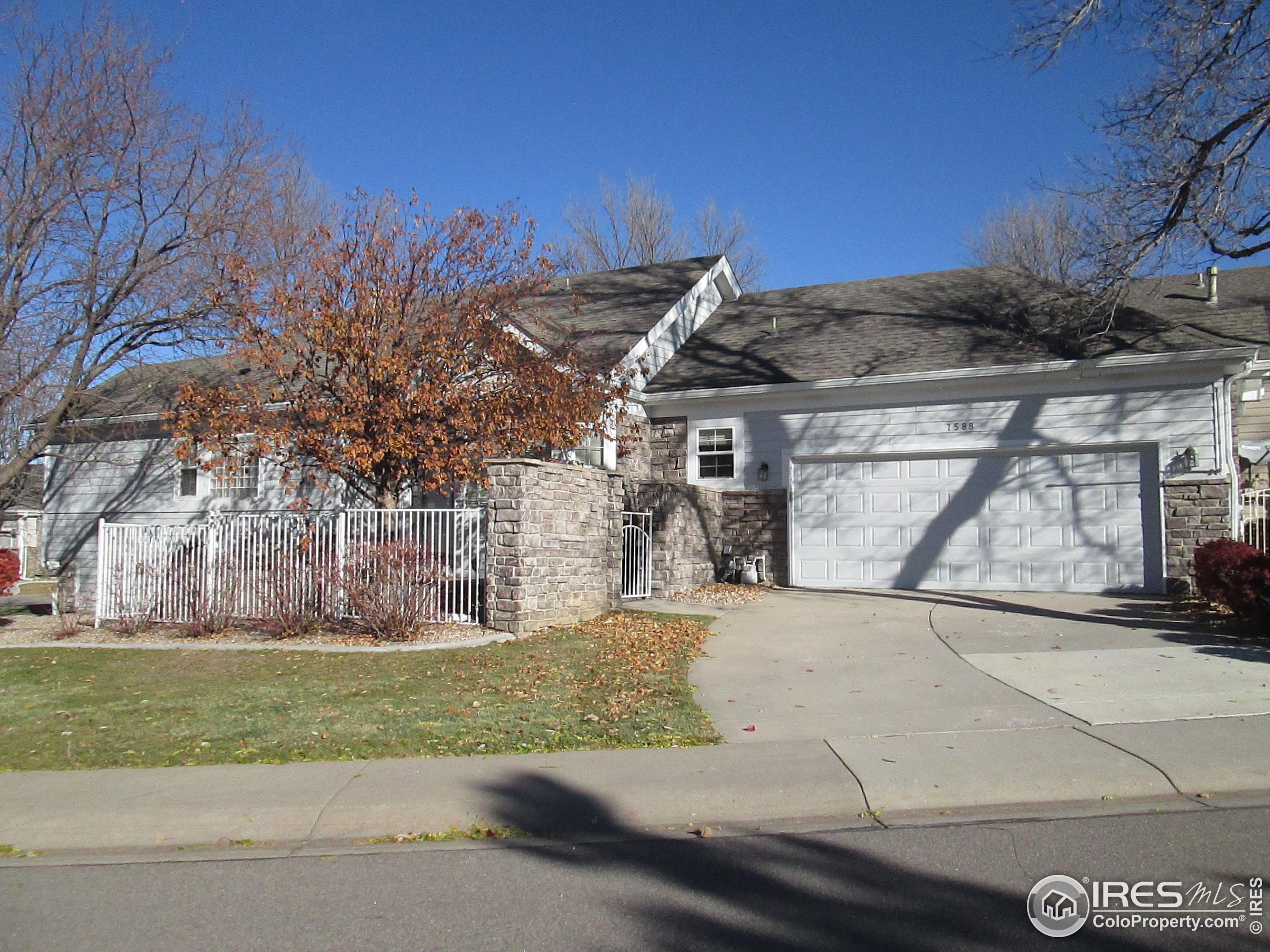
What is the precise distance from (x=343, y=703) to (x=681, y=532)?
791cm

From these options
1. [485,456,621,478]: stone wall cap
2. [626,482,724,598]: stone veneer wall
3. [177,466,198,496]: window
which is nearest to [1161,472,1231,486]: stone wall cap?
[626,482,724,598]: stone veneer wall

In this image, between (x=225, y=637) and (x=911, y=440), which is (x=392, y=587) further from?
(x=911, y=440)

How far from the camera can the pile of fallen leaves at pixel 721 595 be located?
564 inches

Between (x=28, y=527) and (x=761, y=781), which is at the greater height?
(x=28, y=527)

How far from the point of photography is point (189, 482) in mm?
19453

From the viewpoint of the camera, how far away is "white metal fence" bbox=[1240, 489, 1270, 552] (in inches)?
536

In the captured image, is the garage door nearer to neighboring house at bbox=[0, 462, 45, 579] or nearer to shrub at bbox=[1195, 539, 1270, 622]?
shrub at bbox=[1195, 539, 1270, 622]

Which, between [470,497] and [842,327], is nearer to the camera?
[470,497]

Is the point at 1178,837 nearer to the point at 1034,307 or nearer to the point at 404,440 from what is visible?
the point at 404,440

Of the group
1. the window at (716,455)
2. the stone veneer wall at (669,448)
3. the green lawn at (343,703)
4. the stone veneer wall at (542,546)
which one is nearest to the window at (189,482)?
the green lawn at (343,703)

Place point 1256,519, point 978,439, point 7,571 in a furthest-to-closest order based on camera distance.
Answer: point 978,439 < point 1256,519 < point 7,571

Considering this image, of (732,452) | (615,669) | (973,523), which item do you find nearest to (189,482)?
(732,452)

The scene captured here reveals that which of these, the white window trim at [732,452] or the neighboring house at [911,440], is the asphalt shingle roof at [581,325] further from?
the white window trim at [732,452]

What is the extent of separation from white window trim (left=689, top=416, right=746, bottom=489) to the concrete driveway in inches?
173
